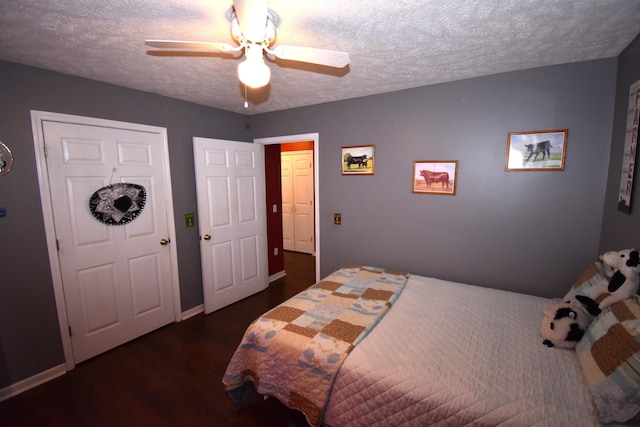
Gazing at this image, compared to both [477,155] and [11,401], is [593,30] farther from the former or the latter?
[11,401]

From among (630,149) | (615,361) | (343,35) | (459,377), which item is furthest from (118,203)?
(630,149)

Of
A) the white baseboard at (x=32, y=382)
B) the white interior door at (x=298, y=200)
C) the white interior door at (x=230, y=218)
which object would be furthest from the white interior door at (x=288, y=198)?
the white baseboard at (x=32, y=382)

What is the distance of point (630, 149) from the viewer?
165 centimetres

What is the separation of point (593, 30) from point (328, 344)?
235 centimetres

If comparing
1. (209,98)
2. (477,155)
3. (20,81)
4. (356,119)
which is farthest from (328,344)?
(20,81)

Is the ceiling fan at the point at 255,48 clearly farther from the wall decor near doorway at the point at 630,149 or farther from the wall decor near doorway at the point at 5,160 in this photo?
the wall decor near doorway at the point at 630,149

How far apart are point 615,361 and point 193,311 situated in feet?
11.1

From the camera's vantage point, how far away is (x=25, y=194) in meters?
2.01

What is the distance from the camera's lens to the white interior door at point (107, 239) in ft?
7.19

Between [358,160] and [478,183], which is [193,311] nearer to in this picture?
[358,160]

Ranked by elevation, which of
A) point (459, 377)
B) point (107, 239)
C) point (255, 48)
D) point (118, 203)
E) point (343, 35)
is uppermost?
point (343, 35)

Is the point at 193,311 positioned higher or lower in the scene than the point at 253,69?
lower

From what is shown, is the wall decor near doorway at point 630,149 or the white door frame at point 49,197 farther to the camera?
the white door frame at point 49,197

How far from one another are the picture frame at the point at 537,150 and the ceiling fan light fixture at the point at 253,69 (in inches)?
81.7
